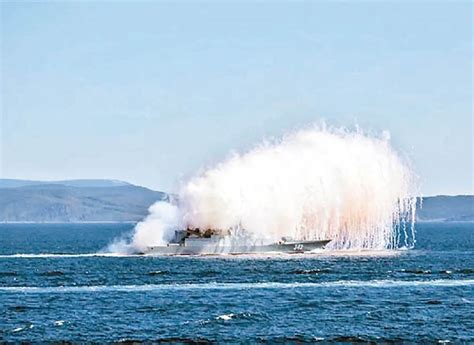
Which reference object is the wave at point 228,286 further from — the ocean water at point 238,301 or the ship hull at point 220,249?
the ship hull at point 220,249

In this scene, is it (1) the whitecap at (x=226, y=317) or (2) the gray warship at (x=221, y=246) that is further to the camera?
(2) the gray warship at (x=221, y=246)

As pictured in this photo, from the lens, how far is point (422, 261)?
518ft

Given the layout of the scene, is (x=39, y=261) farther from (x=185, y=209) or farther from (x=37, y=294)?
(x=37, y=294)

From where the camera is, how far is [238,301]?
3964 inches

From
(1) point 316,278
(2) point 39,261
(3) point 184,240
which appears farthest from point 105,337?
(3) point 184,240

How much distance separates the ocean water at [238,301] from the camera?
81.2m

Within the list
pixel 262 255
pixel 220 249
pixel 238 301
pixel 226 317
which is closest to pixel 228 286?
pixel 238 301

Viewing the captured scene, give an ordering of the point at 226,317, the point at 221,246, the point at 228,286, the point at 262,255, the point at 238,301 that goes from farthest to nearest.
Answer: the point at 221,246, the point at 262,255, the point at 228,286, the point at 238,301, the point at 226,317

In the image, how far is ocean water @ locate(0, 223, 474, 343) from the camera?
8119 centimetres

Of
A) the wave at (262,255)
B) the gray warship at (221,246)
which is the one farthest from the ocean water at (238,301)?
the gray warship at (221,246)

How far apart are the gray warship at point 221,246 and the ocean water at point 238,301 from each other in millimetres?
20133

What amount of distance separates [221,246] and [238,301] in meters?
76.0

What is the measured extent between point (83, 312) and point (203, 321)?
13.6 meters

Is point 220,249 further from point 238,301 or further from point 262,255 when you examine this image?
point 238,301
